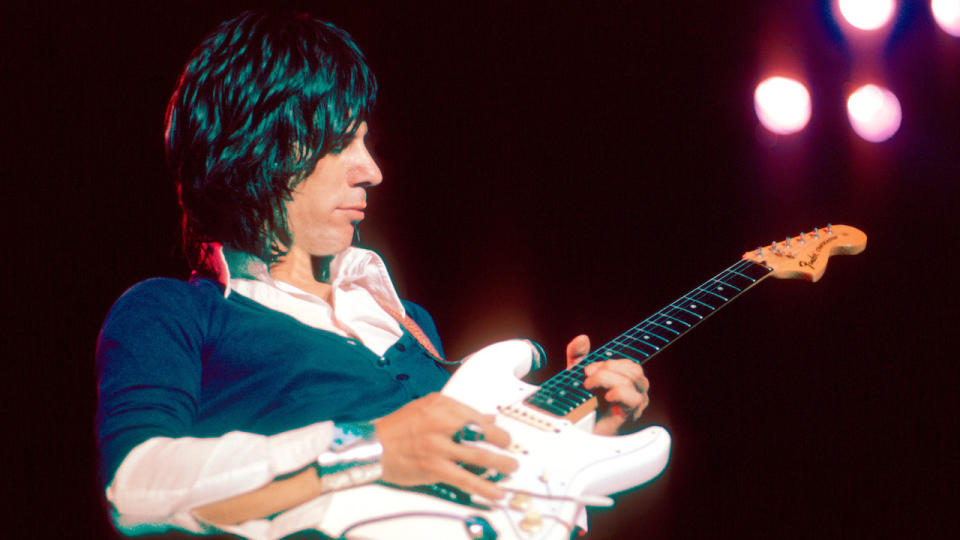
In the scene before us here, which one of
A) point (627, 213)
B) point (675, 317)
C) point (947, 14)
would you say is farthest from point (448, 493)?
point (947, 14)

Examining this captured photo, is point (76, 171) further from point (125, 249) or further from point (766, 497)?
point (766, 497)

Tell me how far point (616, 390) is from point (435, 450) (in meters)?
0.57

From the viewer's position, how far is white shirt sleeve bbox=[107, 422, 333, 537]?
127 cm

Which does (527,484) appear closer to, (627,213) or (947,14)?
(627,213)

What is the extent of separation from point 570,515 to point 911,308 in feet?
6.26

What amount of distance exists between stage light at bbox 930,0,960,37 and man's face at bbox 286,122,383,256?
2.13 m

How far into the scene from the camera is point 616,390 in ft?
5.65

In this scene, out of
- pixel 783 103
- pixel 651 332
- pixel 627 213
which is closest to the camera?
pixel 651 332

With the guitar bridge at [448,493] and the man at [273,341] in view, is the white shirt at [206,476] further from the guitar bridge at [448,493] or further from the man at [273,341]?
the guitar bridge at [448,493]

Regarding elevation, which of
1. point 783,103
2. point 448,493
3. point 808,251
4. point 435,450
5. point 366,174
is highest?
point 783,103

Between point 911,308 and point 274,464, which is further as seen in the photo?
point 911,308

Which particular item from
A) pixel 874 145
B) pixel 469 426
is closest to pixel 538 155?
pixel 874 145

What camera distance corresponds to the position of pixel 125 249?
218cm

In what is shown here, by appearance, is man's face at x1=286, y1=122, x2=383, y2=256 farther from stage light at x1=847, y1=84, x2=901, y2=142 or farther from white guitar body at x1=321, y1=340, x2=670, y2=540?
stage light at x1=847, y1=84, x2=901, y2=142
